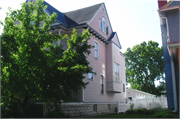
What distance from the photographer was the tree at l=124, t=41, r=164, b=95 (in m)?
43.2

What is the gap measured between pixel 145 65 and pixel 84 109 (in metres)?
32.3

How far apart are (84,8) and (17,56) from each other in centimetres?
1479

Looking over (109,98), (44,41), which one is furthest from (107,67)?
(44,41)

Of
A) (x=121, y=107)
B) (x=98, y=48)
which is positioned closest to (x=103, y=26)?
(x=98, y=48)

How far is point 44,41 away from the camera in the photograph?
389 inches

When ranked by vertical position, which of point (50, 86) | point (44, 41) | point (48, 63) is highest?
point (44, 41)

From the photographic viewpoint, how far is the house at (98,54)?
55.3 ft

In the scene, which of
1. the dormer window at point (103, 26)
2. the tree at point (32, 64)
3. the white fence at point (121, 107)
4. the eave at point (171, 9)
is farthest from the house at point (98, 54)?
the eave at point (171, 9)

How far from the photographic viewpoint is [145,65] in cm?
4472

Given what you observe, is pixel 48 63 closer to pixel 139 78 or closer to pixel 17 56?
pixel 17 56

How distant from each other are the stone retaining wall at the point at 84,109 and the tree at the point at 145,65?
2606 cm

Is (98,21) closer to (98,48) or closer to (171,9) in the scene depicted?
(98,48)

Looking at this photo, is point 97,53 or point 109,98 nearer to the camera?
point 97,53

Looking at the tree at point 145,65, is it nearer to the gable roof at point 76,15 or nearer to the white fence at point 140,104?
the white fence at point 140,104
